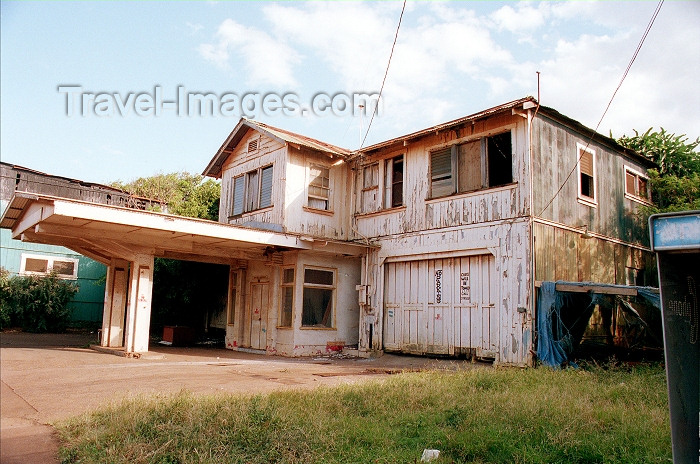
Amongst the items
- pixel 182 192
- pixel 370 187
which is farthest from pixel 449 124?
pixel 182 192

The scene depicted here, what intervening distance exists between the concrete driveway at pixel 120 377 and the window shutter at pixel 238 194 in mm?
4945

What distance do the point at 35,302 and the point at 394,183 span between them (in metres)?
14.4

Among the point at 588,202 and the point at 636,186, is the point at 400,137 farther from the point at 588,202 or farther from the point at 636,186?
the point at 636,186

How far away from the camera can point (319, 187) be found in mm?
16219

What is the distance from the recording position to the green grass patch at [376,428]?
4805mm

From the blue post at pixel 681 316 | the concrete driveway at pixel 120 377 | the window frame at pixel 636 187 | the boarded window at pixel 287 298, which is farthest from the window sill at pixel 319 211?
the blue post at pixel 681 316

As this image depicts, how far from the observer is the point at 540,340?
37.3ft

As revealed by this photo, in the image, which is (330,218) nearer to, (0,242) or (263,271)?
(263,271)

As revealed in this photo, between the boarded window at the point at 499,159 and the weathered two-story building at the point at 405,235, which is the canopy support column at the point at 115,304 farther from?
the boarded window at the point at 499,159

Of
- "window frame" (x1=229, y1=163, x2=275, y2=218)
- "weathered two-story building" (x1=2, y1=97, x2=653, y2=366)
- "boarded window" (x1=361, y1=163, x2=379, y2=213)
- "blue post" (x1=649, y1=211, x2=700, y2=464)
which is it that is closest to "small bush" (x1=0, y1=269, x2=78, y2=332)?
"weathered two-story building" (x1=2, y1=97, x2=653, y2=366)

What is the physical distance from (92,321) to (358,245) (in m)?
14.7

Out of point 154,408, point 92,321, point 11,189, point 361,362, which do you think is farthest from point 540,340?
point 11,189

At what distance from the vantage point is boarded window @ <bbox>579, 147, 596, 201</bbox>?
45.4 feet

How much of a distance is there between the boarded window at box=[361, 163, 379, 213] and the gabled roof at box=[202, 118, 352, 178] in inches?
32.9
